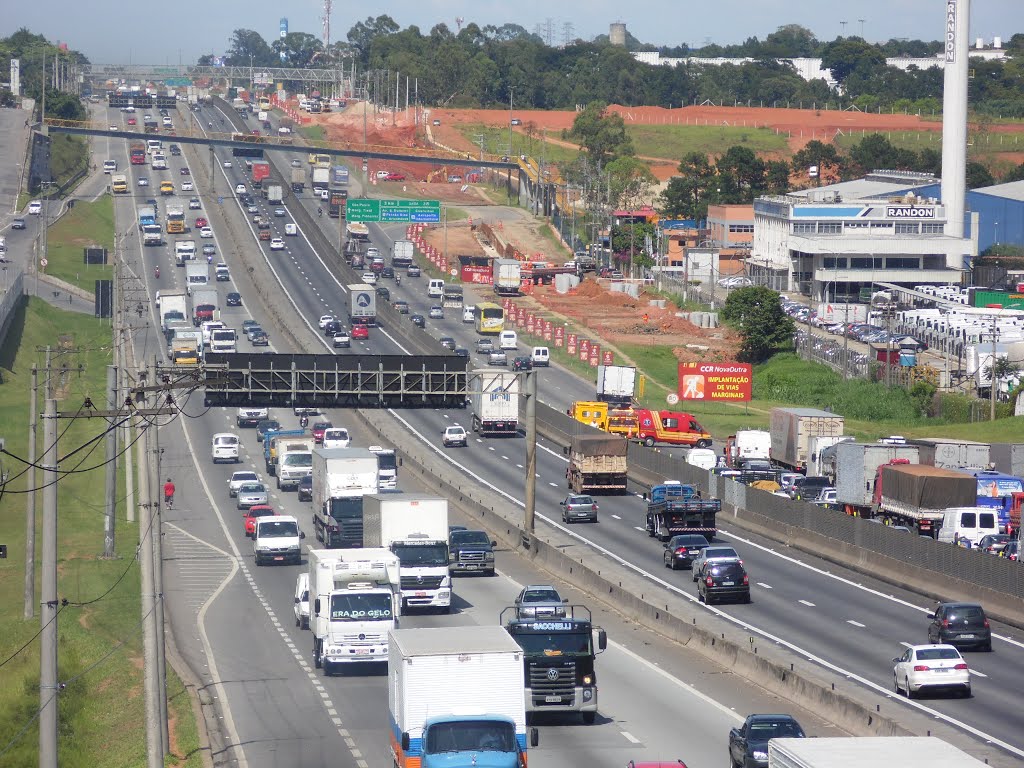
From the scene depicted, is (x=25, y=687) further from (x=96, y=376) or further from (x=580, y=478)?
(x=96, y=376)

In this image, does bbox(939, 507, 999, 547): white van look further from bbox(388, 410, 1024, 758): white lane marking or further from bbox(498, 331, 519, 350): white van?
bbox(498, 331, 519, 350): white van

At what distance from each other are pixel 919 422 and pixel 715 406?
1285 centimetres

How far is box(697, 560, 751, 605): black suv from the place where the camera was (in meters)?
50.3

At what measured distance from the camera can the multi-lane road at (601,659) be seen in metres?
33.2

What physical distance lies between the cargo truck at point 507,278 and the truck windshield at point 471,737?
12583cm

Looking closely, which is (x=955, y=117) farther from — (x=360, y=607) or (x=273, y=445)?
(x=360, y=607)

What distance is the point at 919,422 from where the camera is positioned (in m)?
99.8

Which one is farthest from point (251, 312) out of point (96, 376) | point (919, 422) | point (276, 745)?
point (276, 745)

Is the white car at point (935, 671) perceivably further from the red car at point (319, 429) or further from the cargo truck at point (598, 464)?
the red car at point (319, 429)

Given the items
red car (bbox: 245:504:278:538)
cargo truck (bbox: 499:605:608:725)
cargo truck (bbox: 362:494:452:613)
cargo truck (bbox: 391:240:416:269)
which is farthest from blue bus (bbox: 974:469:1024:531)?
cargo truck (bbox: 391:240:416:269)

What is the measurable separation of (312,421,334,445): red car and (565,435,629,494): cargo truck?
46.7ft

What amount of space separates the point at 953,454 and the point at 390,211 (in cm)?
8793

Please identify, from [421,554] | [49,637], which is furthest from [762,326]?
[49,637]

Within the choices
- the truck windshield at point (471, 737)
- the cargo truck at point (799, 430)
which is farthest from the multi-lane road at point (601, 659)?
the cargo truck at point (799, 430)
